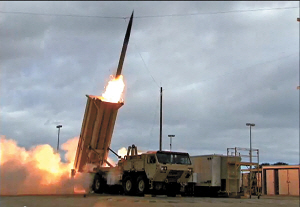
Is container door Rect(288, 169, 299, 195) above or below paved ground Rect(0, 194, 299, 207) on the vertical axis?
above

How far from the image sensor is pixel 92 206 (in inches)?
527

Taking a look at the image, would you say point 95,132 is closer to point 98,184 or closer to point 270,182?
point 98,184

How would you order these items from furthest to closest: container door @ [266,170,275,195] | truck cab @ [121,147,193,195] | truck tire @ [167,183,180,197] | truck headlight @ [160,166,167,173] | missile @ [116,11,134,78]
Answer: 1. container door @ [266,170,275,195]
2. truck tire @ [167,183,180,197]
3. truck cab @ [121,147,193,195]
4. truck headlight @ [160,166,167,173]
5. missile @ [116,11,134,78]

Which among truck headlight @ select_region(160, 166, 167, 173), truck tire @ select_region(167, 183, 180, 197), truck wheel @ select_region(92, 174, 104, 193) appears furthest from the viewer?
truck wheel @ select_region(92, 174, 104, 193)

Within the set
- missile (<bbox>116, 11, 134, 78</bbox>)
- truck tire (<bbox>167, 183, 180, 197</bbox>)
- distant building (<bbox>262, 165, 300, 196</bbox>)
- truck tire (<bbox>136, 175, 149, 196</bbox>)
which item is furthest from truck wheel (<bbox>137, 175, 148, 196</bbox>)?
distant building (<bbox>262, 165, 300, 196</bbox>)

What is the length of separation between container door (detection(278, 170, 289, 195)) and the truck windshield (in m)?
16.4

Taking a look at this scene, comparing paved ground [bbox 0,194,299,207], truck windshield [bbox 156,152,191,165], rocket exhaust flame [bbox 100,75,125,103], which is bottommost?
paved ground [bbox 0,194,299,207]

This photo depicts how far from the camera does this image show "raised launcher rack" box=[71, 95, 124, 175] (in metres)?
21.4

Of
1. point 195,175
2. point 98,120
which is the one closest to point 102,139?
point 98,120

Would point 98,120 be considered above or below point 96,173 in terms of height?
above

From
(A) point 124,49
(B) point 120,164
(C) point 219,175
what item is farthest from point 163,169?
(A) point 124,49

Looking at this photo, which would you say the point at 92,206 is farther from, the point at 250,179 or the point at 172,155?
the point at 250,179

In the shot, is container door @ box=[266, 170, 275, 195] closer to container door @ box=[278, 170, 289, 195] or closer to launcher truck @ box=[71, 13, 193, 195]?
container door @ box=[278, 170, 289, 195]

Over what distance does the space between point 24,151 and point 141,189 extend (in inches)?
285
